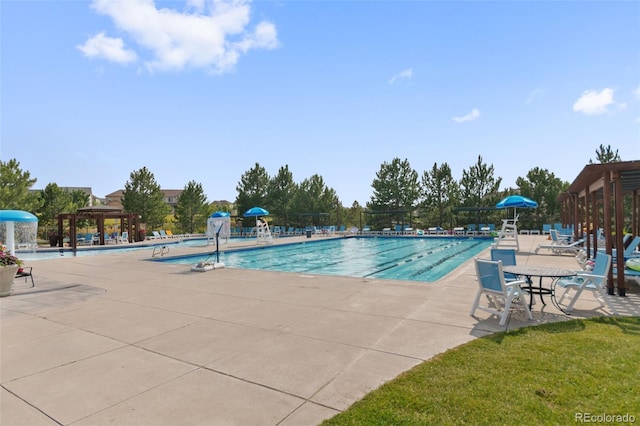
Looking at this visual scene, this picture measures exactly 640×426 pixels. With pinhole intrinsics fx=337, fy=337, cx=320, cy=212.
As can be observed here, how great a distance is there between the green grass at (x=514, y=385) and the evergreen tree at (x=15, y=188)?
31.8 meters

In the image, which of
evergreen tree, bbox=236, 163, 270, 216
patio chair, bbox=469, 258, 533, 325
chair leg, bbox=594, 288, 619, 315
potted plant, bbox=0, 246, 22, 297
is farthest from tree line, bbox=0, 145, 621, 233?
potted plant, bbox=0, 246, 22, 297

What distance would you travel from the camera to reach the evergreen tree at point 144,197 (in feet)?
105

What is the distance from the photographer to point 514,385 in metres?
2.72

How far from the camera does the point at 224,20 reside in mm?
10000

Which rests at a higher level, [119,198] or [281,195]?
[119,198]

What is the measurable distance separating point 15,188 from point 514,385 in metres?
34.1

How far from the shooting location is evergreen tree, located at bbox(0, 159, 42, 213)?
974 inches

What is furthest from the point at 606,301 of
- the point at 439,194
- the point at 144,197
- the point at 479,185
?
the point at 144,197

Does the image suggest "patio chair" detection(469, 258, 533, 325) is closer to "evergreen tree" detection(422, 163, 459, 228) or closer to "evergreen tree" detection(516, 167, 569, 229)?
"evergreen tree" detection(516, 167, 569, 229)

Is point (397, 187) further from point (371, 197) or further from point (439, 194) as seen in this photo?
point (439, 194)

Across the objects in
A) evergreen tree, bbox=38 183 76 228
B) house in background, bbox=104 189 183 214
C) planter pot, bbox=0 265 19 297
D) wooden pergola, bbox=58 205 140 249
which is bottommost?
planter pot, bbox=0 265 19 297

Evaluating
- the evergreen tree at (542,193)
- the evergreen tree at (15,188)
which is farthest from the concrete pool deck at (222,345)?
the evergreen tree at (542,193)

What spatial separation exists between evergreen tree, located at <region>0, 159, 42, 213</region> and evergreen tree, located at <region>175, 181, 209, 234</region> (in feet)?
36.7

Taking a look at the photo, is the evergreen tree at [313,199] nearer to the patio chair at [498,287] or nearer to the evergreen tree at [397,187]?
the evergreen tree at [397,187]
